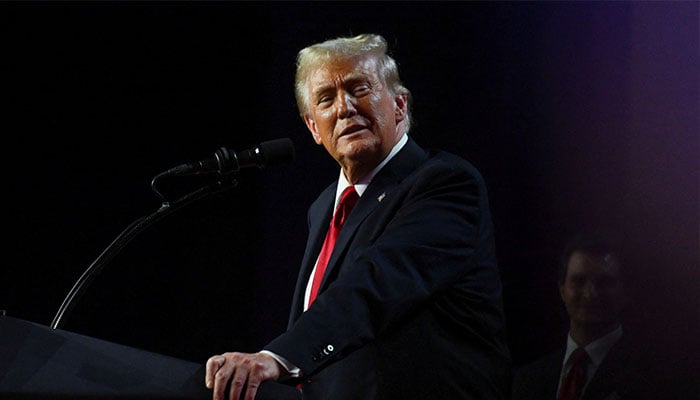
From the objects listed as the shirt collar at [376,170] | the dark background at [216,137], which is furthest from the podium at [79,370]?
the dark background at [216,137]

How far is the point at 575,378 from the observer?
259cm

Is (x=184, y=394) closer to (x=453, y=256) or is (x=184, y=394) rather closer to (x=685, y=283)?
(x=453, y=256)

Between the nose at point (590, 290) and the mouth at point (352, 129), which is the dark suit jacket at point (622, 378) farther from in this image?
the mouth at point (352, 129)

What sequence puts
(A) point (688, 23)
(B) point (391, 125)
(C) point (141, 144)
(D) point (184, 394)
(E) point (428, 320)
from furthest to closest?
(C) point (141, 144)
(A) point (688, 23)
(B) point (391, 125)
(E) point (428, 320)
(D) point (184, 394)

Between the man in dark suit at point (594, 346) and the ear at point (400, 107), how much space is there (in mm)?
668

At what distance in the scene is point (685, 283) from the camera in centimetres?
247

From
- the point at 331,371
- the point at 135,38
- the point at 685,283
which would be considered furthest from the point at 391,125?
the point at 135,38

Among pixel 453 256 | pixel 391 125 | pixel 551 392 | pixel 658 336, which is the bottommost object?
pixel 551 392

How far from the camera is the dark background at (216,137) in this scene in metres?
2.81

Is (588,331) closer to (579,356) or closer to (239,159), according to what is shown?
(579,356)

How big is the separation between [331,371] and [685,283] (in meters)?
1.10

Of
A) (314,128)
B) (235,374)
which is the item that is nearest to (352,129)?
(314,128)

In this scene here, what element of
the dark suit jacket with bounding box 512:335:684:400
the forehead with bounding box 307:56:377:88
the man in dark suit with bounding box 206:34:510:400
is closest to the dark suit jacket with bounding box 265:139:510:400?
the man in dark suit with bounding box 206:34:510:400

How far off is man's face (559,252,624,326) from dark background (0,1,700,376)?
77mm
